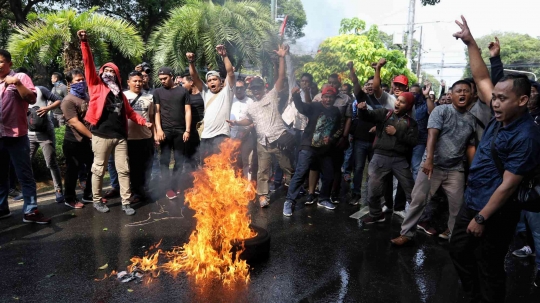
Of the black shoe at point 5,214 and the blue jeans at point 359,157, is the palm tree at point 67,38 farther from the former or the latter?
the blue jeans at point 359,157

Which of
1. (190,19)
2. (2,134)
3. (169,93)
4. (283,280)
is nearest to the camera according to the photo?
(283,280)

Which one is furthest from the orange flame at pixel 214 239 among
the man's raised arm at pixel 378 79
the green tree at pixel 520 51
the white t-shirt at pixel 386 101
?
the green tree at pixel 520 51

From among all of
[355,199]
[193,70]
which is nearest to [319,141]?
[355,199]

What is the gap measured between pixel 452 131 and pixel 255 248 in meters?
2.79

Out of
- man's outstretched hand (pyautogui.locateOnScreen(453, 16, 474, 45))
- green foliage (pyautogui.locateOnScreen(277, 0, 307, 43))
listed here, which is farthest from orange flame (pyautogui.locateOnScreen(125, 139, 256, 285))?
green foliage (pyautogui.locateOnScreen(277, 0, 307, 43))

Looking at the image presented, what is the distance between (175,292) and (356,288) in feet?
5.75

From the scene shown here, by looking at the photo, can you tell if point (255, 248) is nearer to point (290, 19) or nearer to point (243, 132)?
point (243, 132)

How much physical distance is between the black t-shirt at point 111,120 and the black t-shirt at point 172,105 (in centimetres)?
86

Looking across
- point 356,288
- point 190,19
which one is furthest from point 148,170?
point 190,19

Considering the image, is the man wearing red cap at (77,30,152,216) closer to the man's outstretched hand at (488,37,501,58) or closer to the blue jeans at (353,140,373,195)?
the blue jeans at (353,140,373,195)

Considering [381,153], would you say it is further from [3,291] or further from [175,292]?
[3,291]

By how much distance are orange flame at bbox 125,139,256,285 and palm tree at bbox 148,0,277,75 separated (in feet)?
15.6

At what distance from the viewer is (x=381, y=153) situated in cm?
546

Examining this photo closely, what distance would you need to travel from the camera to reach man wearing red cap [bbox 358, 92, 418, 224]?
17.4ft
